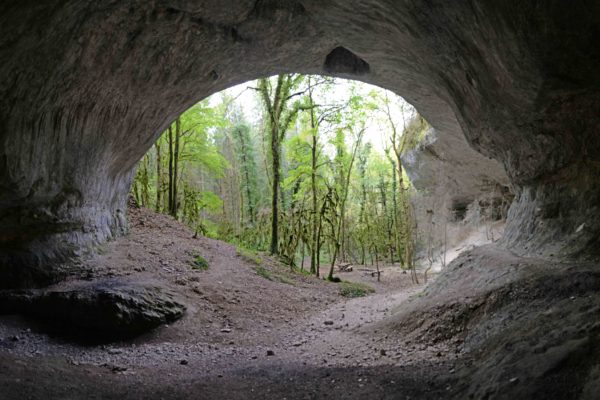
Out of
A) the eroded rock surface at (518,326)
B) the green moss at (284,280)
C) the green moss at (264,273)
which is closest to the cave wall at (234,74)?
the eroded rock surface at (518,326)

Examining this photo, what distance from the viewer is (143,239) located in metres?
9.84

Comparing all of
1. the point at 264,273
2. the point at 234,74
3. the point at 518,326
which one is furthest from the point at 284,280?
the point at 518,326

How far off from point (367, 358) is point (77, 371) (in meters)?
3.56

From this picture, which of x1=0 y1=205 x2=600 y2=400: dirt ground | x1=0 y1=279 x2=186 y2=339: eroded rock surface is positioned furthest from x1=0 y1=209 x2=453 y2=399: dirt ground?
x1=0 y1=279 x2=186 y2=339: eroded rock surface

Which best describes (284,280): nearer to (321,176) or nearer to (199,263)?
(199,263)

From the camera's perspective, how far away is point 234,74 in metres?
9.10

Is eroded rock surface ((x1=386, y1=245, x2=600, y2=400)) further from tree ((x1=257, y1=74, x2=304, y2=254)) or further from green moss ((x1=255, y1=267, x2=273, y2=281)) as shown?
tree ((x1=257, y1=74, x2=304, y2=254))

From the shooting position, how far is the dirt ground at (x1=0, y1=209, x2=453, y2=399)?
3.64 m

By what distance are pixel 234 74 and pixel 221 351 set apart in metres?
6.61

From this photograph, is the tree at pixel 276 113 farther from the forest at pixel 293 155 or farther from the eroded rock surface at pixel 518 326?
the eroded rock surface at pixel 518 326

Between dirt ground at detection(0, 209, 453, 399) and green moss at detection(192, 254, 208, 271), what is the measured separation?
0.12 m

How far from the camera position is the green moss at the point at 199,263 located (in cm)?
962

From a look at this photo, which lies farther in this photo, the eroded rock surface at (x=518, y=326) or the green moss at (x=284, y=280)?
the green moss at (x=284, y=280)

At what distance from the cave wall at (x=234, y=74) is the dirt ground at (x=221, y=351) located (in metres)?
1.44
